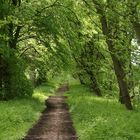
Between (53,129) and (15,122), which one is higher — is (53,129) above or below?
below

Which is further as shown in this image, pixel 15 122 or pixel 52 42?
pixel 52 42

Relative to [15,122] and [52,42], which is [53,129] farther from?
[52,42]

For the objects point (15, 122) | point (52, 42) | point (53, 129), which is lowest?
point (53, 129)

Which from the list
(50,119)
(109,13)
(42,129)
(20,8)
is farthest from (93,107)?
(109,13)

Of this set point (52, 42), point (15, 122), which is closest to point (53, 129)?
point (15, 122)

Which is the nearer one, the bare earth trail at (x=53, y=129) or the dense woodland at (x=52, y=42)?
the bare earth trail at (x=53, y=129)

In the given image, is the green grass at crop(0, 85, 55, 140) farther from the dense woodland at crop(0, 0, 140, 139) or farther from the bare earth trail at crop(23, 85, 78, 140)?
the dense woodland at crop(0, 0, 140, 139)

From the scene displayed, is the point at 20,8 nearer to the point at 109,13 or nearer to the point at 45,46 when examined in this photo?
the point at 45,46

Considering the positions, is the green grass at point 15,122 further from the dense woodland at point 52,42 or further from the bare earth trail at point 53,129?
the dense woodland at point 52,42

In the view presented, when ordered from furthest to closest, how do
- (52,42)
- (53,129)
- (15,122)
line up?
(52,42) → (15,122) → (53,129)

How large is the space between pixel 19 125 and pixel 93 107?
697 centimetres

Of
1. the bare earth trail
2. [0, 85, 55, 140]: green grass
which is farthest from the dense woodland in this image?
[0, 85, 55, 140]: green grass

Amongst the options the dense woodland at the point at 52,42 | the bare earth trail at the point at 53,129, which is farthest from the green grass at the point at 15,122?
the dense woodland at the point at 52,42

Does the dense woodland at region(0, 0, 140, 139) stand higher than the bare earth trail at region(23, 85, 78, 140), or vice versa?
the dense woodland at region(0, 0, 140, 139)
